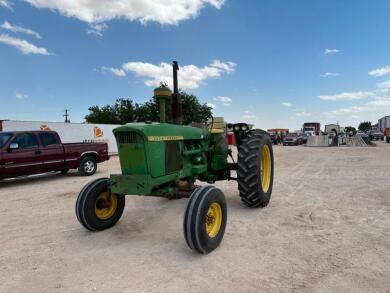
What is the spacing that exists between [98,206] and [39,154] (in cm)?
633

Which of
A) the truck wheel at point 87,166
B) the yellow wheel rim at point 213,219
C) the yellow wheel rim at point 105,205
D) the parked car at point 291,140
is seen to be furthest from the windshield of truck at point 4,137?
the parked car at point 291,140

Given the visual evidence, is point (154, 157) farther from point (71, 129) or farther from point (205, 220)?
point (71, 129)

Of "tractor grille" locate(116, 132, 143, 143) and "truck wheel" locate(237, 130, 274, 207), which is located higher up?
"tractor grille" locate(116, 132, 143, 143)

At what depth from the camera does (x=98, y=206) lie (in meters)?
5.03

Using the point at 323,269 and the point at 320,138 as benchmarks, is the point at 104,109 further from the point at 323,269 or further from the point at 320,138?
the point at 323,269

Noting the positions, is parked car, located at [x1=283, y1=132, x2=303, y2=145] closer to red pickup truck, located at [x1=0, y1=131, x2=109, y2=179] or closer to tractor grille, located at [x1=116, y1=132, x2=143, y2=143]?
red pickup truck, located at [x1=0, y1=131, x2=109, y2=179]

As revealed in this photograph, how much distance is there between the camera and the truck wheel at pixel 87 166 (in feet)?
38.2

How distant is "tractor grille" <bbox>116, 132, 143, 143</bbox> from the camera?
4.37 m

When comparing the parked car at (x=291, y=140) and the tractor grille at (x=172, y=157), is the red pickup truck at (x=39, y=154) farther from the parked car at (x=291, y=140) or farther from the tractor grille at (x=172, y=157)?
the parked car at (x=291, y=140)

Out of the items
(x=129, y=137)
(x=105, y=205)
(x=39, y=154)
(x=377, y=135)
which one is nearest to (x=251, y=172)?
(x=129, y=137)

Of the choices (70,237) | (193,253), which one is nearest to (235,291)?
(193,253)

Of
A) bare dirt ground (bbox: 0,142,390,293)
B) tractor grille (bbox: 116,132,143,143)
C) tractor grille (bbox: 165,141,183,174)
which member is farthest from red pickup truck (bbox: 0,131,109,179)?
tractor grille (bbox: 165,141,183,174)

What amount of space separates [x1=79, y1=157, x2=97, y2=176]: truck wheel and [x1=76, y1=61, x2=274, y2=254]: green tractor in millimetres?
6626

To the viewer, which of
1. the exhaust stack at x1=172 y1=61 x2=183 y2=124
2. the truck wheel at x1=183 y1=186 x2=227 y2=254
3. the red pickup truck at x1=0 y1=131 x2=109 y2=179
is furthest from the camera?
the red pickup truck at x1=0 y1=131 x2=109 y2=179
